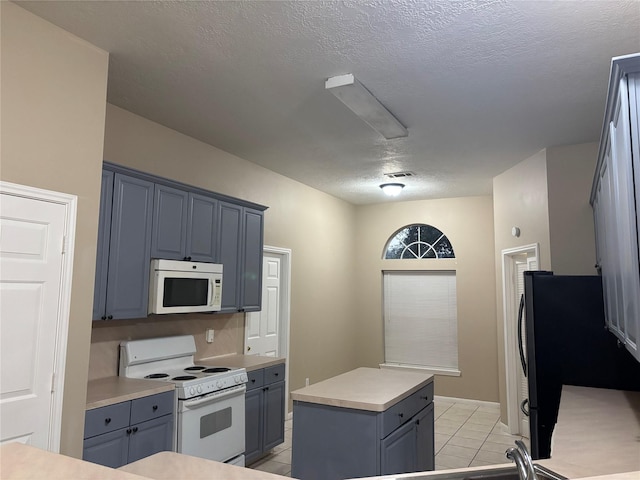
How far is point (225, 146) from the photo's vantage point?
4375 mm

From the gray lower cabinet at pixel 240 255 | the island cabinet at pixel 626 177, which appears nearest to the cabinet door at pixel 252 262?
the gray lower cabinet at pixel 240 255

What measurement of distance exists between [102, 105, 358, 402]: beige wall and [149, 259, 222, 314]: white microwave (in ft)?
1.18

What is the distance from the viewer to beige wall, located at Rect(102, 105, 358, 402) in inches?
142

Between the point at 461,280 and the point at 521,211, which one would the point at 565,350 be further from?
the point at 461,280

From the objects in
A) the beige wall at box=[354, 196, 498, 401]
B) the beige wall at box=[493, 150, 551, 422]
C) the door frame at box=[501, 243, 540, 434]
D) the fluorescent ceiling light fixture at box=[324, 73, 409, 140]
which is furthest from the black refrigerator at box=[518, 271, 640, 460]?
the beige wall at box=[354, 196, 498, 401]

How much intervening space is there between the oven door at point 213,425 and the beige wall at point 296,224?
0.80 metres

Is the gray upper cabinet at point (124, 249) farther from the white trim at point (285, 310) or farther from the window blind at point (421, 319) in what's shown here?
the window blind at point (421, 319)

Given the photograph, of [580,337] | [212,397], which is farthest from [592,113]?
[212,397]

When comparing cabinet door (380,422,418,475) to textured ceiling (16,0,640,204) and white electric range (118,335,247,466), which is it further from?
textured ceiling (16,0,640,204)

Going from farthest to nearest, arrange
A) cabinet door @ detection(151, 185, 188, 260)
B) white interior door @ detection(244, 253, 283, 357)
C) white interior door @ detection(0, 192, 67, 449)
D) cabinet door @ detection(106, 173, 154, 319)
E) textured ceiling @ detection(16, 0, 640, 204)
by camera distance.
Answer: white interior door @ detection(244, 253, 283, 357), cabinet door @ detection(151, 185, 188, 260), cabinet door @ detection(106, 173, 154, 319), textured ceiling @ detection(16, 0, 640, 204), white interior door @ detection(0, 192, 67, 449)

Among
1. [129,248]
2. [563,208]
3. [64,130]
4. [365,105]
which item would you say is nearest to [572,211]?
[563,208]

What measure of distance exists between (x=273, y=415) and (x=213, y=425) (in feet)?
3.23

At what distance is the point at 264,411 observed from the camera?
4125 millimetres

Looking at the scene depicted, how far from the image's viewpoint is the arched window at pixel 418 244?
267 inches
